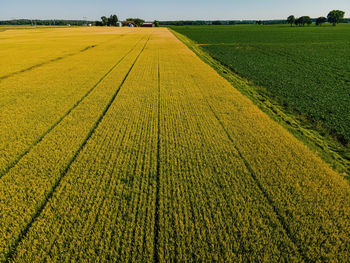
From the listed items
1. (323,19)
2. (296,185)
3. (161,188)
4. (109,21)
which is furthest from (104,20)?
(296,185)

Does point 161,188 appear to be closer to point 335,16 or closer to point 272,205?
point 272,205

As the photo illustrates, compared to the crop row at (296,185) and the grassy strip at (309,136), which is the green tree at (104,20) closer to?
the grassy strip at (309,136)

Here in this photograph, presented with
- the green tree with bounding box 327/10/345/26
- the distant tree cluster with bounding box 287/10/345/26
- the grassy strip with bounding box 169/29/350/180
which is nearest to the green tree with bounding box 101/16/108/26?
the distant tree cluster with bounding box 287/10/345/26

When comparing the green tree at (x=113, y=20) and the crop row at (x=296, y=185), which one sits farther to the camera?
the green tree at (x=113, y=20)

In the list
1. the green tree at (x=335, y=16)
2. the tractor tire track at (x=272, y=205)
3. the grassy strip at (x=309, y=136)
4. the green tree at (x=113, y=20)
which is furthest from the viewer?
the green tree at (x=113, y=20)

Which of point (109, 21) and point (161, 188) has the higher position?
point (109, 21)

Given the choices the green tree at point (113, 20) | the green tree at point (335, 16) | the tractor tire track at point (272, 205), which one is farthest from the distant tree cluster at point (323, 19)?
the tractor tire track at point (272, 205)

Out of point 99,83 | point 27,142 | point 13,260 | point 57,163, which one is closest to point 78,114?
Result: point 27,142

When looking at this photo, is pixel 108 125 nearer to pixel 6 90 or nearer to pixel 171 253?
pixel 171 253

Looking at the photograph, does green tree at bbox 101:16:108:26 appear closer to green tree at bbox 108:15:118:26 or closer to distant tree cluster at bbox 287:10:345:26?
green tree at bbox 108:15:118:26
